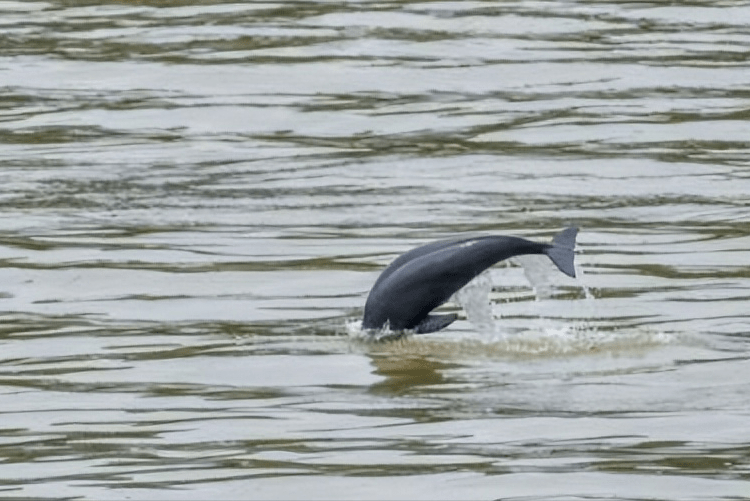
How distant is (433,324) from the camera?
27.6 ft

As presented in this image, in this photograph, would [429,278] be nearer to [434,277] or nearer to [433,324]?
[434,277]

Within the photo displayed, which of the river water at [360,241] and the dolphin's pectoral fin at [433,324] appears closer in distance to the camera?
the river water at [360,241]

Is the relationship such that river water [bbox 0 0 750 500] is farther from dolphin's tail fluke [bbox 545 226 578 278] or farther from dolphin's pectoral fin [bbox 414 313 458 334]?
dolphin's tail fluke [bbox 545 226 578 278]

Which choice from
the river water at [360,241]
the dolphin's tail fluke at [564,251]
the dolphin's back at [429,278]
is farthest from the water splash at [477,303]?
the dolphin's tail fluke at [564,251]

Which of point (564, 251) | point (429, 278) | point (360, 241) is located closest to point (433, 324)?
point (429, 278)

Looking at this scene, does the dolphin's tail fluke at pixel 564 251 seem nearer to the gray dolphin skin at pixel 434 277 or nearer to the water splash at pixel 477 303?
the gray dolphin skin at pixel 434 277

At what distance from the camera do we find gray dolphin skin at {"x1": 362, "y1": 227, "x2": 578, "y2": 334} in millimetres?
8398

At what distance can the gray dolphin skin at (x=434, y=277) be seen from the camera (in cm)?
840

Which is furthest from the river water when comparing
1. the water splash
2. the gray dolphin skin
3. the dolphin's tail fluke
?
the dolphin's tail fluke

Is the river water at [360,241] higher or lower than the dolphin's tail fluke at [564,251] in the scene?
lower

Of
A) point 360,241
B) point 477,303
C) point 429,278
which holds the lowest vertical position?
point 360,241

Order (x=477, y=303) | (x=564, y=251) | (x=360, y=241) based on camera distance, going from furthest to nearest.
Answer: (x=360, y=241)
(x=477, y=303)
(x=564, y=251)

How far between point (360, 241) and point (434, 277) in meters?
1.89

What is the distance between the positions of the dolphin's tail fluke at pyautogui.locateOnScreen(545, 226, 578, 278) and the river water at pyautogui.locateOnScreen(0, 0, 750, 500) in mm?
336
